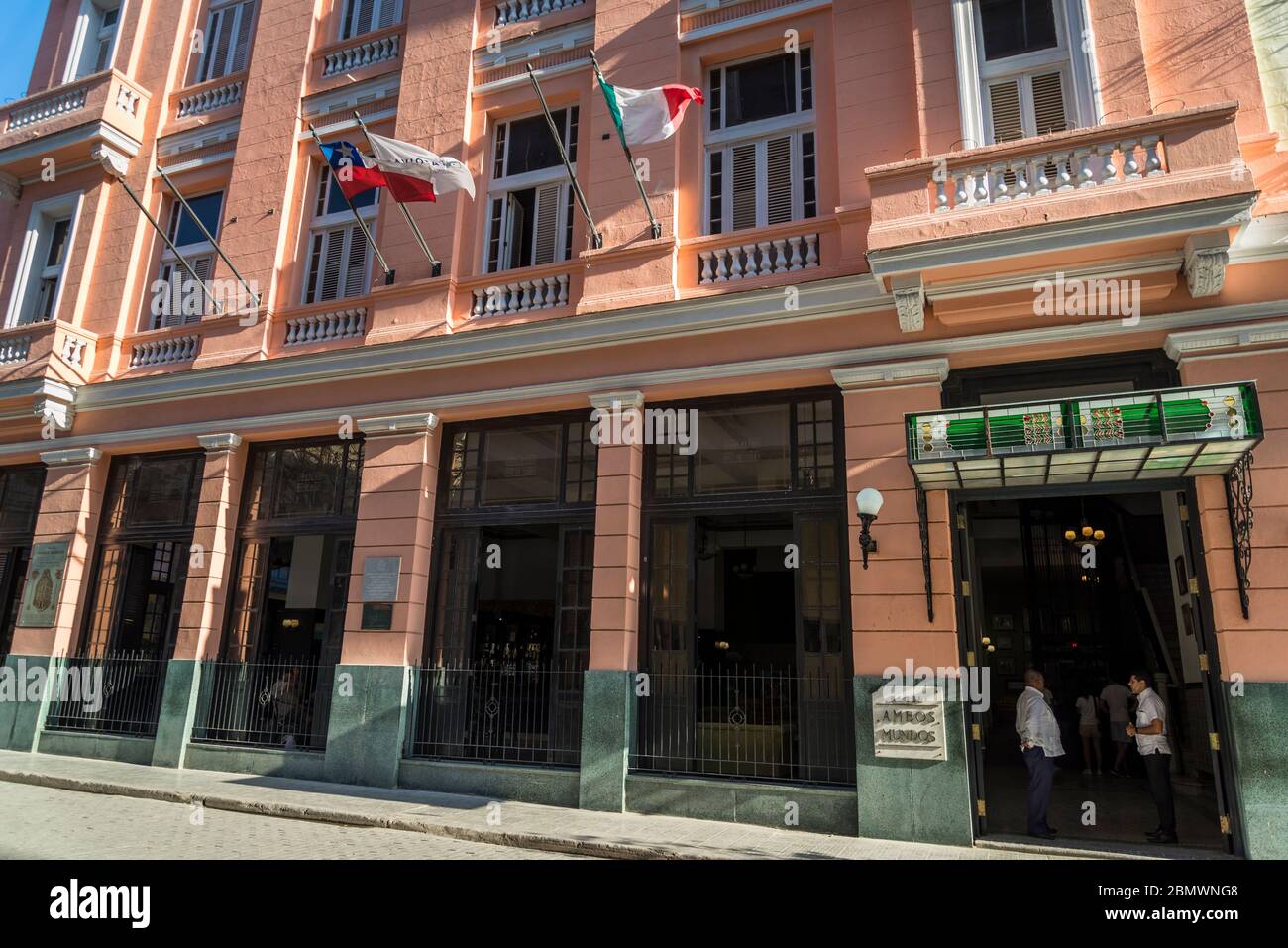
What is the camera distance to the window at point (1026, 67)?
977cm

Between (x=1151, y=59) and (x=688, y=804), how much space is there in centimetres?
1001

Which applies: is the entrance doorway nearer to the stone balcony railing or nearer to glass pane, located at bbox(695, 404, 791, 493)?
glass pane, located at bbox(695, 404, 791, 493)

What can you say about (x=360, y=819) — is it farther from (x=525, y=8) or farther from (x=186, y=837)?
(x=525, y=8)

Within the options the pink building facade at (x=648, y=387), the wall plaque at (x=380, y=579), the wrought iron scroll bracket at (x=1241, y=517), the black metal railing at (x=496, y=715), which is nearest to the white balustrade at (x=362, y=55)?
the pink building facade at (x=648, y=387)

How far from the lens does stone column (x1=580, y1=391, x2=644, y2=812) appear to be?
9695 mm

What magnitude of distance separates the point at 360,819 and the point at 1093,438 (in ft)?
Answer: 27.4

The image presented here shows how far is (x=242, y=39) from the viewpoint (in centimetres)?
1606

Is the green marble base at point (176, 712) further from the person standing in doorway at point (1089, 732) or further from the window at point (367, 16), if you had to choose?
the person standing in doorway at point (1089, 732)

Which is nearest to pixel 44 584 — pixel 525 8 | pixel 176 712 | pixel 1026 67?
pixel 176 712

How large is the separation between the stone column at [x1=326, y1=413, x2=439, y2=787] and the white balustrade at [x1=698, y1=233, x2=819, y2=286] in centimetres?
451

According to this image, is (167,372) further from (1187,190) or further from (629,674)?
(1187,190)

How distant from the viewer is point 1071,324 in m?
8.84

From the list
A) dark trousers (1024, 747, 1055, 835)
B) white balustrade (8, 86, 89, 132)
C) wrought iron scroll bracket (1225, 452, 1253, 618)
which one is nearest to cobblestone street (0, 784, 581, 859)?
dark trousers (1024, 747, 1055, 835)
